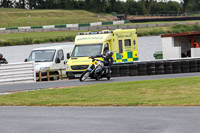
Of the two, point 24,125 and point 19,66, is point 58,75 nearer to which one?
point 19,66

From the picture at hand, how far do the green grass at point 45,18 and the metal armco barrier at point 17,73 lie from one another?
6572cm

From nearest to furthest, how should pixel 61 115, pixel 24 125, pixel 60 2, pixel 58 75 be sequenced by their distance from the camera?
1. pixel 24 125
2. pixel 61 115
3. pixel 58 75
4. pixel 60 2

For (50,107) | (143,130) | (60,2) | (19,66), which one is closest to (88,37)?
(19,66)

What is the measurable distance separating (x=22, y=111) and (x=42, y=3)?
133m

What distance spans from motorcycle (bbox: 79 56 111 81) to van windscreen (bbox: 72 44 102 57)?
8.85ft

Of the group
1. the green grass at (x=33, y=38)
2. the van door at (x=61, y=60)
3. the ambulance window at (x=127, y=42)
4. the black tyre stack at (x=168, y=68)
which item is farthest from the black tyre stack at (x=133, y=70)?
the green grass at (x=33, y=38)

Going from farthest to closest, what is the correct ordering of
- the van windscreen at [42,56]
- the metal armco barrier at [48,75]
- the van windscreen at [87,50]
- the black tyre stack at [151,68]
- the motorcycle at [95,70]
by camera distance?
the van windscreen at [42,56] → the black tyre stack at [151,68] → the metal armco barrier at [48,75] → the van windscreen at [87,50] → the motorcycle at [95,70]

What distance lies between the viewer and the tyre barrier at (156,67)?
25219 millimetres

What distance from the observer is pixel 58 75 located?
26.2 metres

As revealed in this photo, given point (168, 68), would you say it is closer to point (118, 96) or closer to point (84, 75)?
point (84, 75)

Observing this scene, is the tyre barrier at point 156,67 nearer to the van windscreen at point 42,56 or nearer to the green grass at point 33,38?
the van windscreen at point 42,56

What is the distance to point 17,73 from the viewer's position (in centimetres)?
2383

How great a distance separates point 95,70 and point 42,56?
6.62m

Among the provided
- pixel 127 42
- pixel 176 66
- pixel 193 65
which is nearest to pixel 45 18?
pixel 127 42
